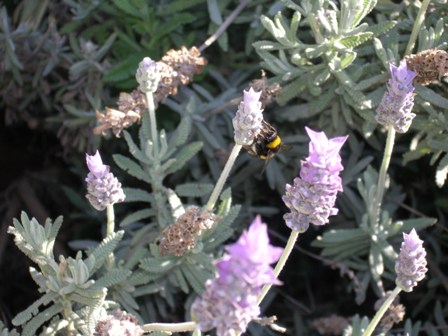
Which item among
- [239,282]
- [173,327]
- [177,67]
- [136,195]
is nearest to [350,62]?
[177,67]

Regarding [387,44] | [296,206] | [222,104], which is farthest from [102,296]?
[387,44]

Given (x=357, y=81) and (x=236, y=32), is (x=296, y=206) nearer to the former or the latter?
(x=357, y=81)

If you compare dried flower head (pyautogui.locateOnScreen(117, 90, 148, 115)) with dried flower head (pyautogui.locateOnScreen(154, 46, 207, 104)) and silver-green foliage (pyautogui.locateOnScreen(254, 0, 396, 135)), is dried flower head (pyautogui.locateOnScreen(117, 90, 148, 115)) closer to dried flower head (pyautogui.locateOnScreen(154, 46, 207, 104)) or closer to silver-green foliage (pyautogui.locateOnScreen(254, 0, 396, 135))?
dried flower head (pyautogui.locateOnScreen(154, 46, 207, 104))

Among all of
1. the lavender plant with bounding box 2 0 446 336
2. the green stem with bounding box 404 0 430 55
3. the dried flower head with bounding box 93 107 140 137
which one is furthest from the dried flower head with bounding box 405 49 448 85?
the dried flower head with bounding box 93 107 140 137

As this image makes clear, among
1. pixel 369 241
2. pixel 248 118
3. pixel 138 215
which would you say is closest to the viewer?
pixel 248 118

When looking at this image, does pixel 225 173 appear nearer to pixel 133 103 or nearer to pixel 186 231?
pixel 186 231
